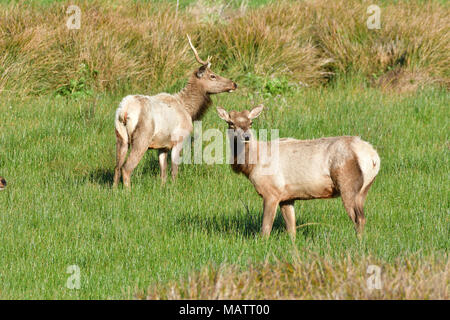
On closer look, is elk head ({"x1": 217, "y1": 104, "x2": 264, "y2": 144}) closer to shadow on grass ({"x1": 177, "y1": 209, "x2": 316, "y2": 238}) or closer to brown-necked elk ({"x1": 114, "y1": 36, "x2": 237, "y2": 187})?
shadow on grass ({"x1": 177, "y1": 209, "x2": 316, "y2": 238})

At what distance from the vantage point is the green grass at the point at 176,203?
25.8 feet

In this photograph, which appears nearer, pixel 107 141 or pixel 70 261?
pixel 70 261

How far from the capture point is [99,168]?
39.9 ft

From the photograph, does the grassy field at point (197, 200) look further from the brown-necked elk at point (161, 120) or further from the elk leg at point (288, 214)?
the brown-necked elk at point (161, 120)

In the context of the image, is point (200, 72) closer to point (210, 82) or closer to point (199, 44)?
point (210, 82)

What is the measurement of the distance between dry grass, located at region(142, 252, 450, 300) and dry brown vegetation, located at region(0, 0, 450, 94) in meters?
9.54

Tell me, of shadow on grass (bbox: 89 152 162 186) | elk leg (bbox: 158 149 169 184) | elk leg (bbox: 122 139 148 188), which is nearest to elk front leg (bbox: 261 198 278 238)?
elk leg (bbox: 122 139 148 188)

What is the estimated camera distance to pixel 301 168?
838cm

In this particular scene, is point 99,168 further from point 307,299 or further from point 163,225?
point 307,299

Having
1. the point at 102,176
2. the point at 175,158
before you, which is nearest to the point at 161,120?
the point at 175,158

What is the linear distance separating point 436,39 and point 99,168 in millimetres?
8661

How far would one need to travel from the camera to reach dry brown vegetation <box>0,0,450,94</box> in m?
15.8

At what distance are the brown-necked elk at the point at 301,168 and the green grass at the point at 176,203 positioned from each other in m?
0.41

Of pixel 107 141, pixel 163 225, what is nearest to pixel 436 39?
pixel 107 141
